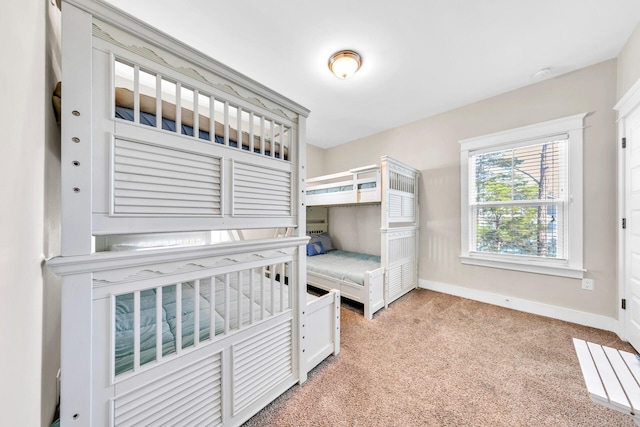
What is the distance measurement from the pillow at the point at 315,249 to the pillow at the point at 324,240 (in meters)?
0.08

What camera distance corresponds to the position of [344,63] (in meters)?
2.01

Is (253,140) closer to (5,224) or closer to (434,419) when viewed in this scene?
(5,224)

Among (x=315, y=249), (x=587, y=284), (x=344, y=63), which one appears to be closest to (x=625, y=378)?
(x=587, y=284)

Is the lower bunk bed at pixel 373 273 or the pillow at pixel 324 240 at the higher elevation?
the pillow at pixel 324 240

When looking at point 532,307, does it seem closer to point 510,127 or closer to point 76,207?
point 510,127

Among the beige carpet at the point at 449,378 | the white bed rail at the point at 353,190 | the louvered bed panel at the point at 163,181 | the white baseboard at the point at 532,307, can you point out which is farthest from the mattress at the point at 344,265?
the louvered bed panel at the point at 163,181

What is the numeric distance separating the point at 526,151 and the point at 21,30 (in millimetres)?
3687

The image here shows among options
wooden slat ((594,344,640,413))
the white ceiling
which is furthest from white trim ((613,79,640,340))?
wooden slat ((594,344,640,413))

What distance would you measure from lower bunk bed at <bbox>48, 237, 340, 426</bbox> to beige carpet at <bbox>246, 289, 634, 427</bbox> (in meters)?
0.23

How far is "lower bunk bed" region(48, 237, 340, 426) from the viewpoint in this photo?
722 mm

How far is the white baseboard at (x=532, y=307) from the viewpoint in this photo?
2.11 metres

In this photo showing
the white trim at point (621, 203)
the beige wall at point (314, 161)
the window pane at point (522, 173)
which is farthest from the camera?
the beige wall at point (314, 161)

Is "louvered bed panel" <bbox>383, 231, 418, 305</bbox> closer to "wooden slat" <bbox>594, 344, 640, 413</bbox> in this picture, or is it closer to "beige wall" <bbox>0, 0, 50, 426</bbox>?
"wooden slat" <bbox>594, 344, 640, 413</bbox>

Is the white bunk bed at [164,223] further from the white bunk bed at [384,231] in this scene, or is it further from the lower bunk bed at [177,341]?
the white bunk bed at [384,231]
